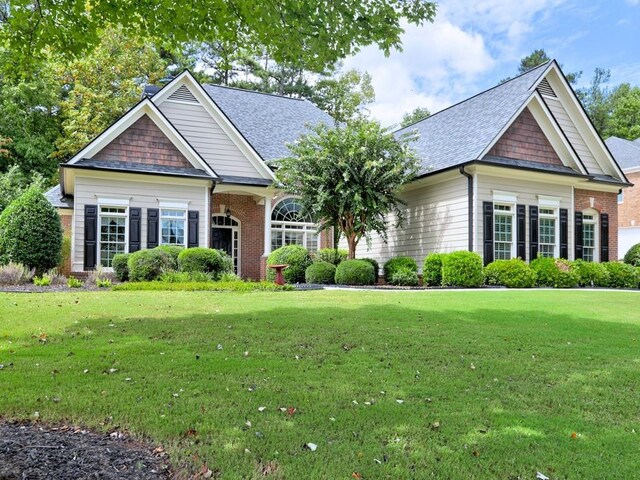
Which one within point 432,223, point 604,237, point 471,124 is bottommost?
point 604,237

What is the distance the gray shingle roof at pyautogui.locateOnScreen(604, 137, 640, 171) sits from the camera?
29131mm

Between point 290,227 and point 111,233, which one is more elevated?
point 290,227

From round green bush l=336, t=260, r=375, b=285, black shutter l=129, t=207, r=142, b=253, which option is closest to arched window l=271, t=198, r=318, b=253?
round green bush l=336, t=260, r=375, b=285

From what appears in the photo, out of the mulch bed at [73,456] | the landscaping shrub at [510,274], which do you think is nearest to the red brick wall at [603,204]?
the landscaping shrub at [510,274]

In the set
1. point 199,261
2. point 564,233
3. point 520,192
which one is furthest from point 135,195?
point 564,233

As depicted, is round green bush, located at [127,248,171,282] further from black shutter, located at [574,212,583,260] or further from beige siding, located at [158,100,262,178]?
black shutter, located at [574,212,583,260]

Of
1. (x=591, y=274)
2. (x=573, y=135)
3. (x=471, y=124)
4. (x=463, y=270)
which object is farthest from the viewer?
(x=573, y=135)

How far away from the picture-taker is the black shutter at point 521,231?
16.7 meters

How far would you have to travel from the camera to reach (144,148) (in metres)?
15.9

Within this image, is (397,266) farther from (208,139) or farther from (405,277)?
(208,139)

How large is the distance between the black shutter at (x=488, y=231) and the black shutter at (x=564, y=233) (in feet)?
11.2

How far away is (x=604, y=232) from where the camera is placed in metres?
19.3

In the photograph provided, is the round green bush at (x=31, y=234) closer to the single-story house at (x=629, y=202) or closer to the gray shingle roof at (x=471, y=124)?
the gray shingle roof at (x=471, y=124)

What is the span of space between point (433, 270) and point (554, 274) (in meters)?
3.68
